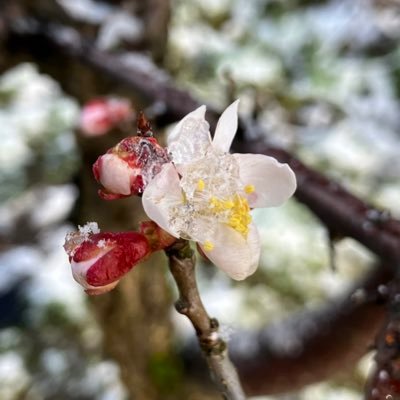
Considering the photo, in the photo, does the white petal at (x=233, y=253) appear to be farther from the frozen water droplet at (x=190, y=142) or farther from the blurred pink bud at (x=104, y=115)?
the blurred pink bud at (x=104, y=115)

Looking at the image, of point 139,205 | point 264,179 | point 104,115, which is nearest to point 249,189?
point 264,179

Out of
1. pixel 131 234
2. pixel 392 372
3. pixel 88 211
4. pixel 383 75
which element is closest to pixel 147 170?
pixel 131 234

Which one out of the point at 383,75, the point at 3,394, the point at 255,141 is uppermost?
the point at 383,75

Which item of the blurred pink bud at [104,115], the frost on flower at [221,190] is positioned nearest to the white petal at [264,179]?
the frost on flower at [221,190]

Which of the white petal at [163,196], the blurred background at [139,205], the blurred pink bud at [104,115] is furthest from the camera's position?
the blurred background at [139,205]

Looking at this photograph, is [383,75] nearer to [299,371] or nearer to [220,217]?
[299,371]

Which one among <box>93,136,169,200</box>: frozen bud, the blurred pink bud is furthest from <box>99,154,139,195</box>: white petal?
the blurred pink bud

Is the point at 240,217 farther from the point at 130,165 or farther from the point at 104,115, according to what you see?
the point at 104,115
